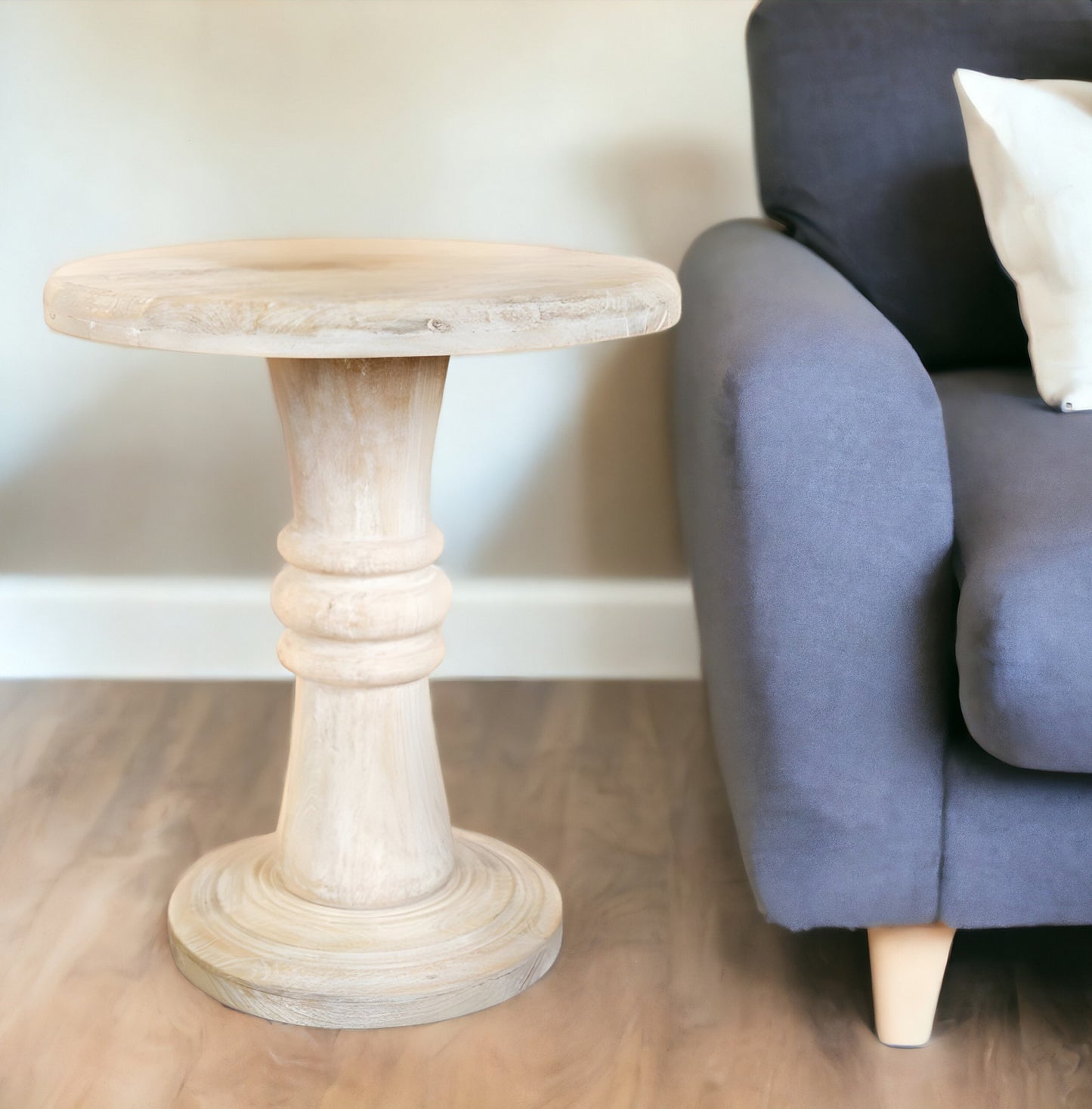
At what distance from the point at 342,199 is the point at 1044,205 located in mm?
889

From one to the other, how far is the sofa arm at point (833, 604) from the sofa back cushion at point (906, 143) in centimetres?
40

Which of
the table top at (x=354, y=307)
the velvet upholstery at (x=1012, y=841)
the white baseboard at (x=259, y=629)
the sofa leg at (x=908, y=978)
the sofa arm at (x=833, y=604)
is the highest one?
the table top at (x=354, y=307)

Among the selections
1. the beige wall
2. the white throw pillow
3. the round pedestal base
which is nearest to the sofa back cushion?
the white throw pillow

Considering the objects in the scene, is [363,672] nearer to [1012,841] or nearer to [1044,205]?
[1012,841]

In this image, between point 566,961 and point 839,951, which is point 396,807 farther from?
point 839,951

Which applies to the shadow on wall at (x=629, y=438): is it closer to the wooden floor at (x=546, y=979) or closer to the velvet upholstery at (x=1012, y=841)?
the wooden floor at (x=546, y=979)

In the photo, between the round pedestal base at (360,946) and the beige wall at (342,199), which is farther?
the beige wall at (342,199)

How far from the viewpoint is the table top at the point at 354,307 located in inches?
32.4

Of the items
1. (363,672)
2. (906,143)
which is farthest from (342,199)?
(363,672)

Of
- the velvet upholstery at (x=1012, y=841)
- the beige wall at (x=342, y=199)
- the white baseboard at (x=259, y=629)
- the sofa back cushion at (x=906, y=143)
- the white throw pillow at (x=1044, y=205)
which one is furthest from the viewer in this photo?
the white baseboard at (x=259, y=629)

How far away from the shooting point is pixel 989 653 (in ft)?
2.68

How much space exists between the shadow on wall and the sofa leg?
0.84m

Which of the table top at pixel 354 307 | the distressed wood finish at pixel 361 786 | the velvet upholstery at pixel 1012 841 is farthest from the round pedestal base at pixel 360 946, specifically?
the table top at pixel 354 307

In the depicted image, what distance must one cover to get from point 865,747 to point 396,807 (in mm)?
408
